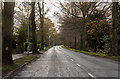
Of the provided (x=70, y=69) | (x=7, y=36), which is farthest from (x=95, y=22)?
(x=7, y=36)

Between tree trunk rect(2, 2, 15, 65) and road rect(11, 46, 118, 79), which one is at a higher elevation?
tree trunk rect(2, 2, 15, 65)

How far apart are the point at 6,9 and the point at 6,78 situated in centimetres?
569

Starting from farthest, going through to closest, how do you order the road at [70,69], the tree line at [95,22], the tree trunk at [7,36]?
the tree line at [95,22] < the tree trunk at [7,36] < the road at [70,69]

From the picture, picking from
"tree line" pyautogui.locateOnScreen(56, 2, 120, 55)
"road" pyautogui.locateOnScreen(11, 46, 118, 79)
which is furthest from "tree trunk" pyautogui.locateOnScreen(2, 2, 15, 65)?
"tree line" pyautogui.locateOnScreen(56, 2, 120, 55)

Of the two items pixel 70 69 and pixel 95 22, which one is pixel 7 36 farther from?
pixel 95 22

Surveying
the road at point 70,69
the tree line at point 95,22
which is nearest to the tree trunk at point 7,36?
the road at point 70,69

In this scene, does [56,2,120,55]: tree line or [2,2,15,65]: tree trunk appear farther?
[56,2,120,55]: tree line

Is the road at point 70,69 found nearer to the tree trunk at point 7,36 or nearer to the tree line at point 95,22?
the tree trunk at point 7,36

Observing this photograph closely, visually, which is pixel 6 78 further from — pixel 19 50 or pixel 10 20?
pixel 19 50

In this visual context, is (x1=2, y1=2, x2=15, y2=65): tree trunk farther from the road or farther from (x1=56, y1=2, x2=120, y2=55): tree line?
(x1=56, y1=2, x2=120, y2=55): tree line

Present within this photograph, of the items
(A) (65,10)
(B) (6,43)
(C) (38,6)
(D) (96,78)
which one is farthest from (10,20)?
(C) (38,6)

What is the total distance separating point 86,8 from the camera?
3369 centimetres

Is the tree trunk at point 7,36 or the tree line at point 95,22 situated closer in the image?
the tree trunk at point 7,36

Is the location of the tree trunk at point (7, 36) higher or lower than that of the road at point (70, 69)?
higher
